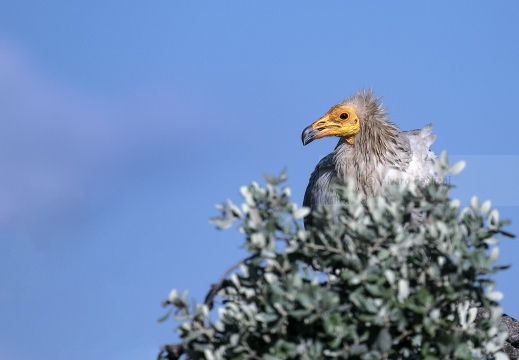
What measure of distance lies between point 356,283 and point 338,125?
601cm

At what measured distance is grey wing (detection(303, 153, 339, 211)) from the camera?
984 cm

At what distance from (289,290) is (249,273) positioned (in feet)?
1.15

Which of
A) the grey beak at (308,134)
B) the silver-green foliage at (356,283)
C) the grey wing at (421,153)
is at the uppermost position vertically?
the grey beak at (308,134)

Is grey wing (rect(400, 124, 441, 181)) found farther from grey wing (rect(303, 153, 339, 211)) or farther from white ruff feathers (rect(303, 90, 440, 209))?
grey wing (rect(303, 153, 339, 211))

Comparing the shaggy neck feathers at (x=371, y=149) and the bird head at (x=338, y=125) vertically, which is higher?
the bird head at (x=338, y=125)

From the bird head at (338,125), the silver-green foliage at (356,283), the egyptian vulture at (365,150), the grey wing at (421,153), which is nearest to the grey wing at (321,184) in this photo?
the egyptian vulture at (365,150)

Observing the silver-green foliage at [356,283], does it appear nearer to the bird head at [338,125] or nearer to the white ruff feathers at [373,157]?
the white ruff feathers at [373,157]

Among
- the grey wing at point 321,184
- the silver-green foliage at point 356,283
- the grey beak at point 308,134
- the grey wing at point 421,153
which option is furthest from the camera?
the grey beak at point 308,134

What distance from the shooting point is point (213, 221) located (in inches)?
178

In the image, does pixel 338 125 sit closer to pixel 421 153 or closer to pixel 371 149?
pixel 371 149

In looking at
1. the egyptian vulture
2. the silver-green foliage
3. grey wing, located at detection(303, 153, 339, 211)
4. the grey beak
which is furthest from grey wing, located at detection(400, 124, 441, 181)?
the silver-green foliage

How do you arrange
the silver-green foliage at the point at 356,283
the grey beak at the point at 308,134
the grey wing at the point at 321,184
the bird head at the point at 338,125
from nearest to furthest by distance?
the silver-green foliage at the point at 356,283 → the grey wing at the point at 321,184 → the grey beak at the point at 308,134 → the bird head at the point at 338,125

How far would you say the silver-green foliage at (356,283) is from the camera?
4.34 metres

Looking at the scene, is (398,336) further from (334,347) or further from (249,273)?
(249,273)
